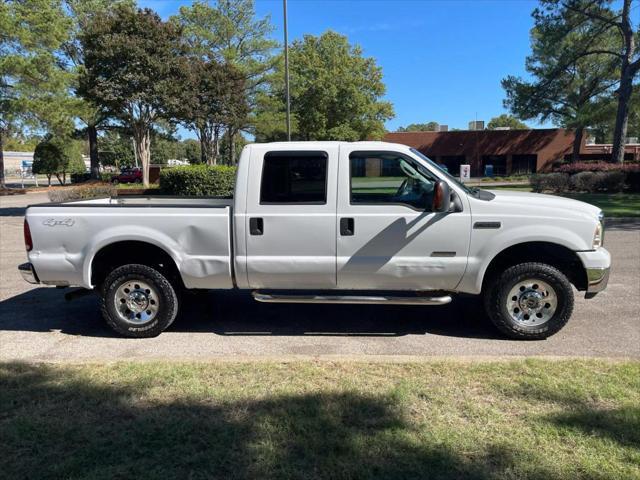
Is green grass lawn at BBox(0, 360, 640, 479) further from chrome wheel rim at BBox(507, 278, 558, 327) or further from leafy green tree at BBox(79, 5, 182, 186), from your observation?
leafy green tree at BBox(79, 5, 182, 186)

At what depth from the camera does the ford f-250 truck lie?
201 inches

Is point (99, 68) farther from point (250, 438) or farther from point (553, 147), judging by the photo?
point (553, 147)

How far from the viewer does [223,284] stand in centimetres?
542

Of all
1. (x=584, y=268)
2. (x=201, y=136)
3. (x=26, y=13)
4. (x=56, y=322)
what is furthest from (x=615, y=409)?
(x=201, y=136)

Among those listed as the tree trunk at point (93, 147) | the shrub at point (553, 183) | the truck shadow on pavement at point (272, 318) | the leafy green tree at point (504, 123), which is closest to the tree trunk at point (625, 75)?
the shrub at point (553, 183)

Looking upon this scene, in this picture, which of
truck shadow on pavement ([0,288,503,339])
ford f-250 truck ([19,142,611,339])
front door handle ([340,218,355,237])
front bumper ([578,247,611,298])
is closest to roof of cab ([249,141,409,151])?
ford f-250 truck ([19,142,611,339])

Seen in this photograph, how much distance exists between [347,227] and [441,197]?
948mm

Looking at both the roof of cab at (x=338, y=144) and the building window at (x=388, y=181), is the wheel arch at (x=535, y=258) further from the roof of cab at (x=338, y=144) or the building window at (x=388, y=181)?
the roof of cab at (x=338, y=144)

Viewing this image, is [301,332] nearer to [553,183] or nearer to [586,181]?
[586,181]

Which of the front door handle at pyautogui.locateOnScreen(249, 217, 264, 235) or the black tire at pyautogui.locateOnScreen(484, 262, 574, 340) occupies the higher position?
the front door handle at pyautogui.locateOnScreen(249, 217, 264, 235)

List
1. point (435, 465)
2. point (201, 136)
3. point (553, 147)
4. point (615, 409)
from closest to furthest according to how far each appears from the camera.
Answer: point (435, 465), point (615, 409), point (201, 136), point (553, 147)

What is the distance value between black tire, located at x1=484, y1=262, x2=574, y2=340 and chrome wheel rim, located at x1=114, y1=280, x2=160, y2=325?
3.45 metres

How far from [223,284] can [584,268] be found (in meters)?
3.63

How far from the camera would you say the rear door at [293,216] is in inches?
204
